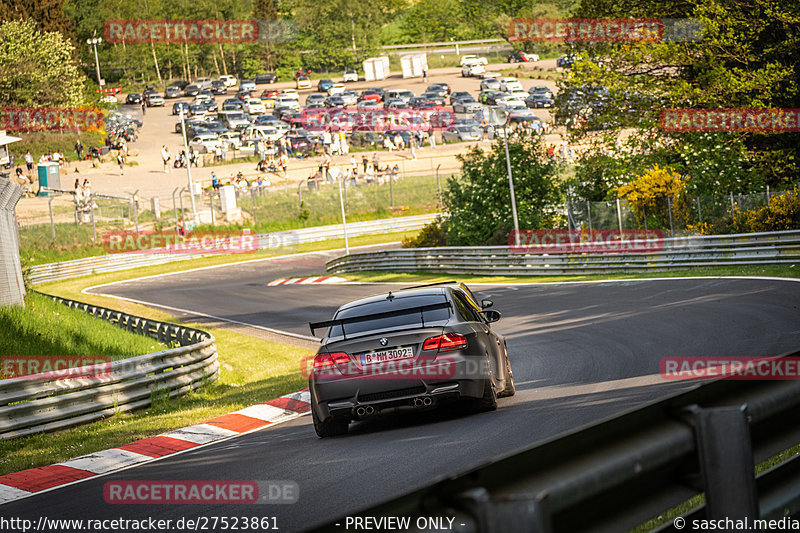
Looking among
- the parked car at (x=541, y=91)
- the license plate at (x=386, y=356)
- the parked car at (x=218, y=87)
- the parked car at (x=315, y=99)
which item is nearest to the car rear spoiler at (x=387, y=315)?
the license plate at (x=386, y=356)

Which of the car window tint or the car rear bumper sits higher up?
the car window tint

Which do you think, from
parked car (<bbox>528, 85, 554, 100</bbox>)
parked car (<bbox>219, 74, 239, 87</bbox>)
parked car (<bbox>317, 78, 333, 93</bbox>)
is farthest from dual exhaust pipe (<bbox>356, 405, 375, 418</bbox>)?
parked car (<bbox>219, 74, 239, 87</bbox>)

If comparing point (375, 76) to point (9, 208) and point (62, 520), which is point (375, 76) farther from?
point (62, 520)

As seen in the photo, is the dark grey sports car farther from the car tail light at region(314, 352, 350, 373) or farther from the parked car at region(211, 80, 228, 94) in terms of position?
the parked car at region(211, 80, 228, 94)

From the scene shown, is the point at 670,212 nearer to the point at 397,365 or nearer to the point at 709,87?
the point at 709,87

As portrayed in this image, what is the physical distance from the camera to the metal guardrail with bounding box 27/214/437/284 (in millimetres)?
A: 51094

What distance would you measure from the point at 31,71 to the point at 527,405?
7961cm

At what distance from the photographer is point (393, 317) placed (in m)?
10.0

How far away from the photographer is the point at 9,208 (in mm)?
24609

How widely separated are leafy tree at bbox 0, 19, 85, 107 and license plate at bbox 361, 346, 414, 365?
78811mm

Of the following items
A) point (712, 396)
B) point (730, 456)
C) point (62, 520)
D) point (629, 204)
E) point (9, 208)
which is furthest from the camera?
point (629, 204)

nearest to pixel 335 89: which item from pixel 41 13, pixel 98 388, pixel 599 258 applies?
pixel 41 13

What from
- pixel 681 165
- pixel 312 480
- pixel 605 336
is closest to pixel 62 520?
pixel 312 480

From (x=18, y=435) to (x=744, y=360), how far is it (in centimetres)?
945
